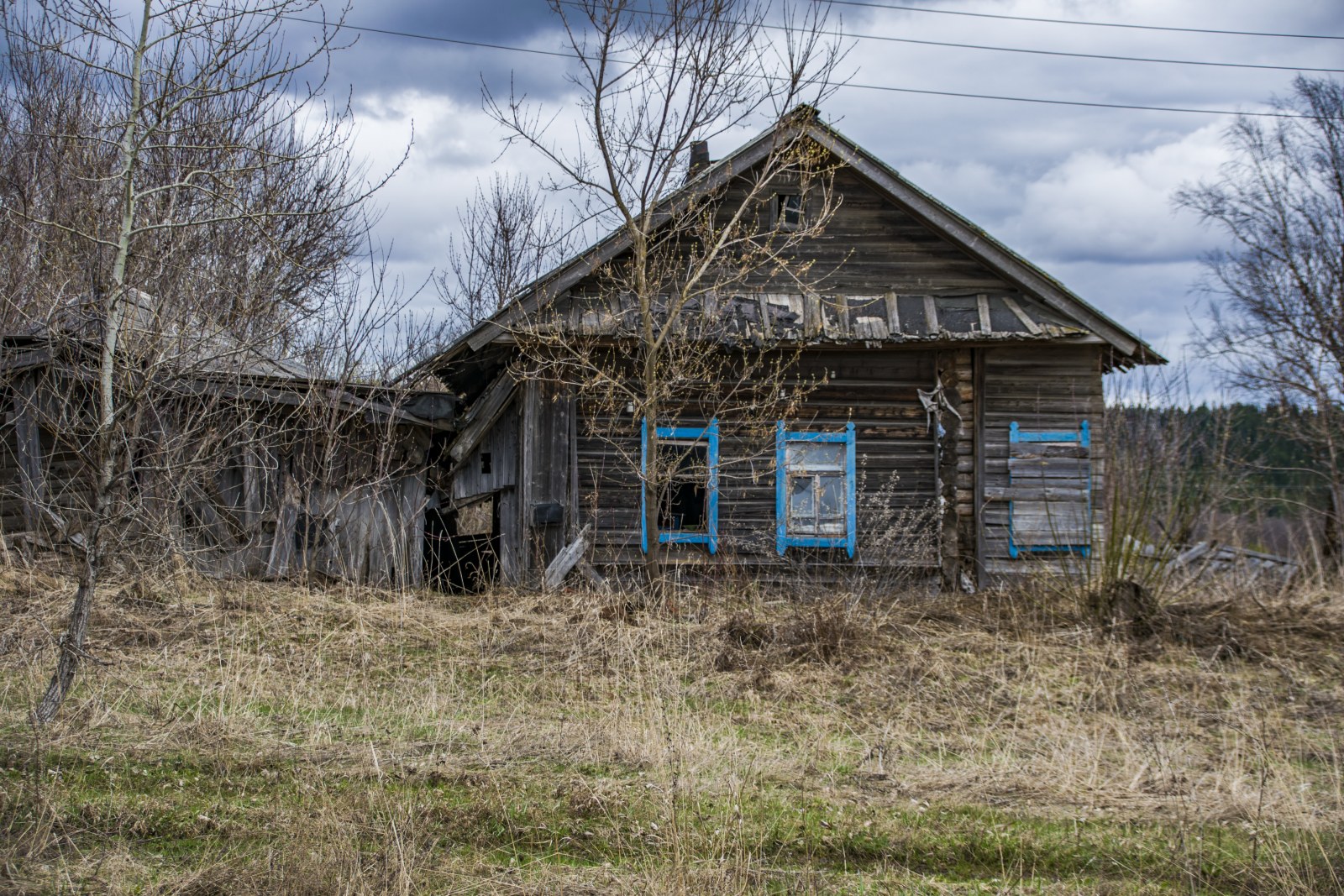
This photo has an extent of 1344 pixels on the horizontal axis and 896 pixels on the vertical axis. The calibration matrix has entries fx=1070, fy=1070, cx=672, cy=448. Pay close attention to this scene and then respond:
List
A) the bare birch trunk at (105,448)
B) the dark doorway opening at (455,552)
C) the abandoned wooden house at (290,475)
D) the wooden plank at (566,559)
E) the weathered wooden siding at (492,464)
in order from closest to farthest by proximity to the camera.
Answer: the bare birch trunk at (105,448) < the abandoned wooden house at (290,475) < the wooden plank at (566,559) < the weathered wooden siding at (492,464) < the dark doorway opening at (455,552)

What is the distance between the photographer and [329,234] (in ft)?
72.1

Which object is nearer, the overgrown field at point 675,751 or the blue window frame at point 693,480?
the overgrown field at point 675,751

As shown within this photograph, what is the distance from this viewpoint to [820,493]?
38.5 feet

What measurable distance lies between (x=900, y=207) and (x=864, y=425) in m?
2.55

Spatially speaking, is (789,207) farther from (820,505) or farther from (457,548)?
(457,548)

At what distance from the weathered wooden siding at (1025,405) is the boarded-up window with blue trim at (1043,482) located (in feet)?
0.28

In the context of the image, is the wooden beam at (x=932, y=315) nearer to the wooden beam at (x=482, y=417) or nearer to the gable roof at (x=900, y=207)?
the gable roof at (x=900, y=207)

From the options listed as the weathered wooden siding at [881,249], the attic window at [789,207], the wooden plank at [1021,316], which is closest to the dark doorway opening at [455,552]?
the weathered wooden siding at [881,249]

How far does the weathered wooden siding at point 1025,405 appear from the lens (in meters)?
12.0

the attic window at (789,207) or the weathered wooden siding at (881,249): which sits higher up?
the attic window at (789,207)

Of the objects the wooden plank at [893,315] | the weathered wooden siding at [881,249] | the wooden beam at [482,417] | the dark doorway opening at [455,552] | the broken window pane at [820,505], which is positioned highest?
the weathered wooden siding at [881,249]

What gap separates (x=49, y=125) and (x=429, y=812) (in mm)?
16606

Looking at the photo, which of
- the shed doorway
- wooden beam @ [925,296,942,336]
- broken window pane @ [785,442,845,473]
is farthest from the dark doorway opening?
wooden beam @ [925,296,942,336]

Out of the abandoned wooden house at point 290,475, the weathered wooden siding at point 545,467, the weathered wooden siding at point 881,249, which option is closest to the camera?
the abandoned wooden house at point 290,475
